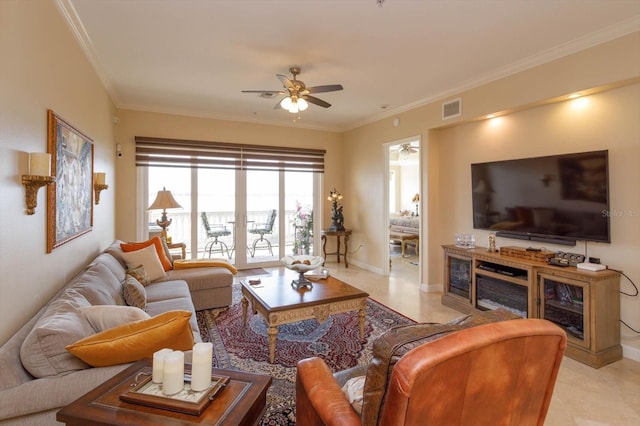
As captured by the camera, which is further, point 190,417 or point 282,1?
point 282,1

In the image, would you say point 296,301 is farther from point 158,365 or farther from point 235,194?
point 235,194

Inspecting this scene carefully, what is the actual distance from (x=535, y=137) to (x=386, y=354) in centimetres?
349

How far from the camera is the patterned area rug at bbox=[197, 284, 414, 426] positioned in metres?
2.26

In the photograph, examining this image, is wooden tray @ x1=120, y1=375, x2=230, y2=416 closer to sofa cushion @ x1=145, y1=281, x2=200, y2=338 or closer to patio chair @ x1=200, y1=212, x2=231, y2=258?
sofa cushion @ x1=145, y1=281, x2=200, y2=338

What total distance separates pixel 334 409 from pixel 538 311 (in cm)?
273

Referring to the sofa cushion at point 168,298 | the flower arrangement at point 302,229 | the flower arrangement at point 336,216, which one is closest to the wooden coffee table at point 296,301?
the sofa cushion at point 168,298

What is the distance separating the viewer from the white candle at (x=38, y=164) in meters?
1.72

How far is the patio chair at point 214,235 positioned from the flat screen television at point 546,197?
404 centimetres

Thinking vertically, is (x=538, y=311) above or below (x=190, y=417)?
below

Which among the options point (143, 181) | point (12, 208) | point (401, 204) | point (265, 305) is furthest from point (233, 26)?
point (401, 204)

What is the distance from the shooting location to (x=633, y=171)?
2.73 m

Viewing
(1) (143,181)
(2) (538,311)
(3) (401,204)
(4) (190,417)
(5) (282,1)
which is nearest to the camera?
(4) (190,417)

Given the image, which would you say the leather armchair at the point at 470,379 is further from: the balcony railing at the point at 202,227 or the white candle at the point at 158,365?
the balcony railing at the point at 202,227

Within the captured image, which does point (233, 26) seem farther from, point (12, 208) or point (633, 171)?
point (633, 171)
